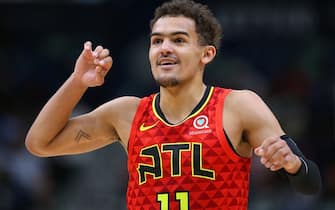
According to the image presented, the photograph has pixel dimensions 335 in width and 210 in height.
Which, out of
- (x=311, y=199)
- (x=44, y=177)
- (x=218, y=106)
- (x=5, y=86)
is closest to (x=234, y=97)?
(x=218, y=106)

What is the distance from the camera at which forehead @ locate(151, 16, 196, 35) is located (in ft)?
21.6

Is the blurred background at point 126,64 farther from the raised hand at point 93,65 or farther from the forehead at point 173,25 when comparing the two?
the forehead at point 173,25

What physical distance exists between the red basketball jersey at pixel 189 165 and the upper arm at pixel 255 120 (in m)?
0.15

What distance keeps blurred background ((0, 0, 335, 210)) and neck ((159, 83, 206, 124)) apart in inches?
241

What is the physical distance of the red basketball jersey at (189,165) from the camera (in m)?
6.33

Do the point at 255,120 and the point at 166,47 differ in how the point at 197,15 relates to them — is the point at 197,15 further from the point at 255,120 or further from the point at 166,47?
the point at 255,120

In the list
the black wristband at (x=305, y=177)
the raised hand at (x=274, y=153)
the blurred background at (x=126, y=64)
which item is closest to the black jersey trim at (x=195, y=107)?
the black wristband at (x=305, y=177)

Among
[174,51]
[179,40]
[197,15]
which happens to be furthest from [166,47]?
[197,15]

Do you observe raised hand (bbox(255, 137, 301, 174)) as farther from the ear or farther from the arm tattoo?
the arm tattoo

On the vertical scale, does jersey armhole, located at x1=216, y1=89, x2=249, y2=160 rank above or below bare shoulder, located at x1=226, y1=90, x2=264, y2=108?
below

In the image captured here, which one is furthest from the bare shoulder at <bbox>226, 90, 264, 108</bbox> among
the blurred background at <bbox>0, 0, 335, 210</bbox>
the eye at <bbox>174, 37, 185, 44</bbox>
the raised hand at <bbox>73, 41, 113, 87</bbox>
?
the blurred background at <bbox>0, 0, 335, 210</bbox>

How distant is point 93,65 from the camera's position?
6.75m

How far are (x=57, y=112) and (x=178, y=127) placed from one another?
0.97 metres

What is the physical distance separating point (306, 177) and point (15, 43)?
918cm
